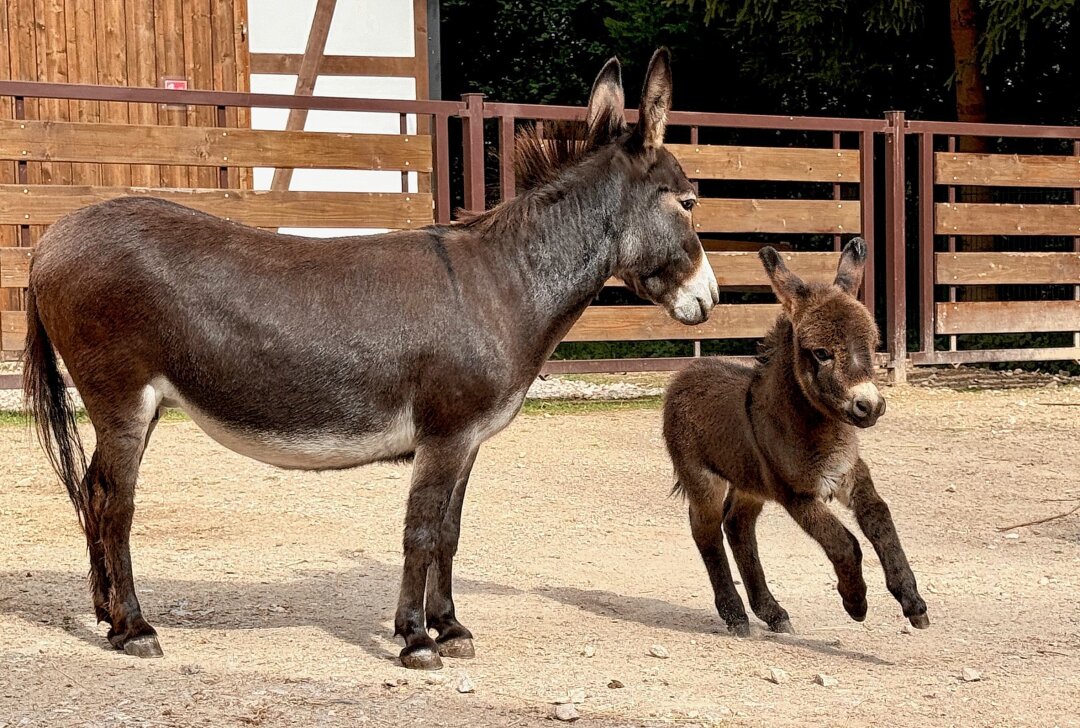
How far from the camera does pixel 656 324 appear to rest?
11867 millimetres

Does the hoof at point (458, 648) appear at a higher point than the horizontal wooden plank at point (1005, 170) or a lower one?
lower

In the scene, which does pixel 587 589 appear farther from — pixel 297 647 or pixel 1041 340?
pixel 1041 340

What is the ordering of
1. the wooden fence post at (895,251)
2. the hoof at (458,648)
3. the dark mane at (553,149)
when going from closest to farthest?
the hoof at (458,648)
the dark mane at (553,149)
the wooden fence post at (895,251)

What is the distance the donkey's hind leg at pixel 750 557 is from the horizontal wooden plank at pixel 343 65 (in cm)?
1031

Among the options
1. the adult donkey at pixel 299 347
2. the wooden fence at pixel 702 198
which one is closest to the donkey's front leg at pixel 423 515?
the adult donkey at pixel 299 347

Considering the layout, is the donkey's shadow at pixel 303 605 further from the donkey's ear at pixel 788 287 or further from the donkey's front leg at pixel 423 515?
the donkey's ear at pixel 788 287

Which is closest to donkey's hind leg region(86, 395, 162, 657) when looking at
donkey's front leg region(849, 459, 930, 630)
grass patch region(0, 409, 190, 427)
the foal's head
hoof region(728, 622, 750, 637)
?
the foal's head

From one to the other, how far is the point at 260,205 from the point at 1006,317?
7.41 meters

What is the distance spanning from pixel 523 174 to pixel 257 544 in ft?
8.50

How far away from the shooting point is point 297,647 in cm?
495

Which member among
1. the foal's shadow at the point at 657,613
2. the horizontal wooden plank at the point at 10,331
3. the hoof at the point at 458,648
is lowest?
the foal's shadow at the point at 657,613

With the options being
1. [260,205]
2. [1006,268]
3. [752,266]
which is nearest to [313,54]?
[260,205]

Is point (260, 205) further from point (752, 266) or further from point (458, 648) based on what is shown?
point (458, 648)

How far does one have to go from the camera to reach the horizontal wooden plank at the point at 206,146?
33.0 ft
